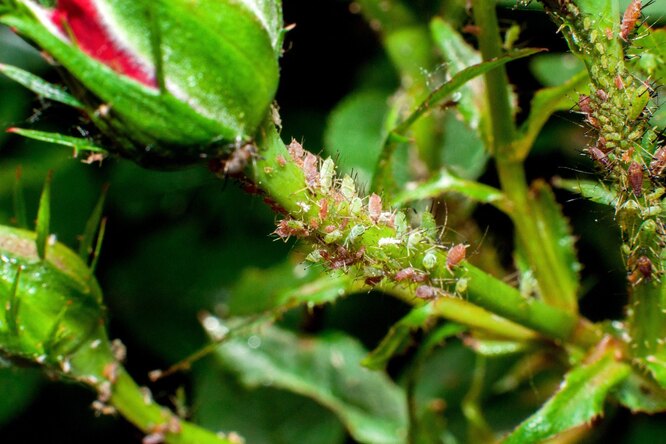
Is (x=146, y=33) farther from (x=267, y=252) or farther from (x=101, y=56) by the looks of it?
(x=267, y=252)

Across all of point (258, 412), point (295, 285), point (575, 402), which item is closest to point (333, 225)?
point (575, 402)

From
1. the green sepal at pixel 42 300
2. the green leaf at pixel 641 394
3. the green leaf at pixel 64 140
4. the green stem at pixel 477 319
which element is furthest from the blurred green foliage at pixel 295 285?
the green leaf at pixel 64 140

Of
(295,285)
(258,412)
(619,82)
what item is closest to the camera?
(619,82)

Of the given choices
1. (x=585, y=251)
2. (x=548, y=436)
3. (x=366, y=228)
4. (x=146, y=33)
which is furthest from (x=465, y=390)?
(x=146, y=33)

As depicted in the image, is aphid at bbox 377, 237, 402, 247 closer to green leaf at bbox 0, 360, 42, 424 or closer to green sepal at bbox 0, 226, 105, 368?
green sepal at bbox 0, 226, 105, 368

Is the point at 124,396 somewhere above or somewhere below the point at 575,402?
below

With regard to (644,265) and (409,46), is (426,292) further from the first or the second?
(409,46)
